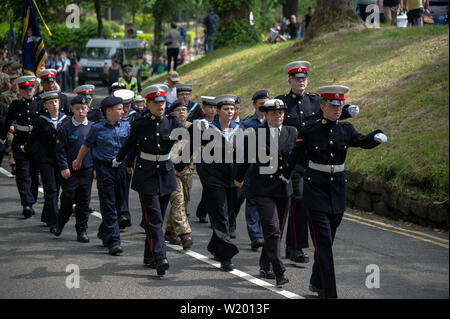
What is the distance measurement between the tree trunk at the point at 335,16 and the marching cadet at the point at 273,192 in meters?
13.8

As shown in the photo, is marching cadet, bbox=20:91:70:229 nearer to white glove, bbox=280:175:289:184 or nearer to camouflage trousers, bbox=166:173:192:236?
camouflage trousers, bbox=166:173:192:236

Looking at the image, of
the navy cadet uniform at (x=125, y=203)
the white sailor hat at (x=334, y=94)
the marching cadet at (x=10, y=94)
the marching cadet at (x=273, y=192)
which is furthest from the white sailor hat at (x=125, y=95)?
the white sailor hat at (x=334, y=94)

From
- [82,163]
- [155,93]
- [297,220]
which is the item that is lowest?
[297,220]

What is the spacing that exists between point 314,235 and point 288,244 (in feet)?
5.60

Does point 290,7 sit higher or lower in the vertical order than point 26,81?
higher

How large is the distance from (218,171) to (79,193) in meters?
2.50

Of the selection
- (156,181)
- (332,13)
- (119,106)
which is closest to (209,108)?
(119,106)

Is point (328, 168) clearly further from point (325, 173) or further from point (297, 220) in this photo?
point (297, 220)

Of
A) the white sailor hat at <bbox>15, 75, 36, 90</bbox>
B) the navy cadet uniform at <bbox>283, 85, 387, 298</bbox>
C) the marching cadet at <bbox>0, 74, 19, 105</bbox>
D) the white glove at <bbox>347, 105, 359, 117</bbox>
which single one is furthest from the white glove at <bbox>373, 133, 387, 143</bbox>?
the marching cadet at <bbox>0, 74, 19, 105</bbox>

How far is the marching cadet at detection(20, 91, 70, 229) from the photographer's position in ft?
36.6

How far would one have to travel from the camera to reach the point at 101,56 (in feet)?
143

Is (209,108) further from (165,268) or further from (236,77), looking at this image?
(236,77)

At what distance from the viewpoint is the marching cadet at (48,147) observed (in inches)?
439

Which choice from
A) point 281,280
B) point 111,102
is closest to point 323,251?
point 281,280
